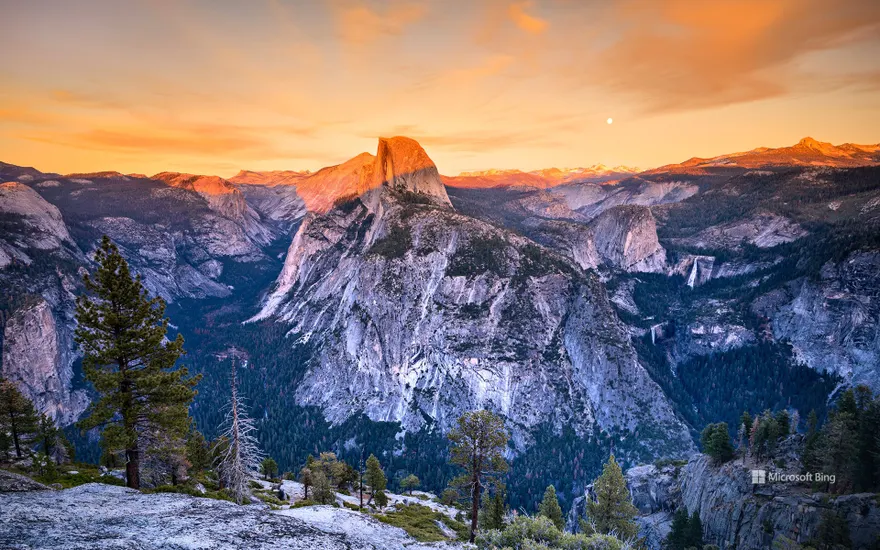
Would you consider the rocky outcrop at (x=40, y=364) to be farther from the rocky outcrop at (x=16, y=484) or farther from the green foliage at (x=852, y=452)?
the green foliage at (x=852, y=452)

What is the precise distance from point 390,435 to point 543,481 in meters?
59.6

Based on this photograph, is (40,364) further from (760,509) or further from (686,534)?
(760,509)

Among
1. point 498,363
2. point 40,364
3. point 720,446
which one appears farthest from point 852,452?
point 40,364

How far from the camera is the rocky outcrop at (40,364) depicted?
16525 cm

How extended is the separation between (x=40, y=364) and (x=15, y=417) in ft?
527

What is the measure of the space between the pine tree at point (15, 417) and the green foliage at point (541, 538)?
5874 cm

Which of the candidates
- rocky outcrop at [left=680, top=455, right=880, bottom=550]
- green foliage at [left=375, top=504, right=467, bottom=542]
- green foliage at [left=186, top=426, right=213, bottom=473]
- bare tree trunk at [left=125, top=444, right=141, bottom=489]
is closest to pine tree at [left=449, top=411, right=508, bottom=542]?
green foliage at [left=375, top=504, right=467, bottom=542]

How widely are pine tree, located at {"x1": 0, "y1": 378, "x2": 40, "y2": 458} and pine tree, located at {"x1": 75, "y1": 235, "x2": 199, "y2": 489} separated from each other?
33953mm

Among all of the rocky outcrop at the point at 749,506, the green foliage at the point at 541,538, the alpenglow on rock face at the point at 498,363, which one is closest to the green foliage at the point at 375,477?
the rocky outcrop at the point at 749,506

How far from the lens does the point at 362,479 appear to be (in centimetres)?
8306

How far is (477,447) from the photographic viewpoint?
41438 mm

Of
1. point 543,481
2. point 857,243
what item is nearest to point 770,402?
point 857,243

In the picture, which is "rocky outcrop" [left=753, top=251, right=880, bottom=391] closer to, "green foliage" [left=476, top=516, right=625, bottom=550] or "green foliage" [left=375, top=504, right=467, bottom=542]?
"green foliage" [left=375, top=504, right=467, bottom=542]

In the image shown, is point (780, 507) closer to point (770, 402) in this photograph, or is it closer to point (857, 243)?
point (770, 402)
